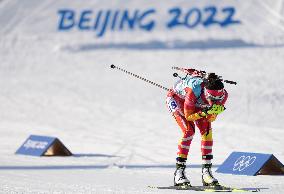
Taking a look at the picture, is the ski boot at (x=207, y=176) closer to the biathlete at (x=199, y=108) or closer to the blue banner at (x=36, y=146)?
the biathlete at (x=199, y=108)


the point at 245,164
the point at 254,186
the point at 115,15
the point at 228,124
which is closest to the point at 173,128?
the point at 228,124

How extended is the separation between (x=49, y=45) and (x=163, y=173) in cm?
1760

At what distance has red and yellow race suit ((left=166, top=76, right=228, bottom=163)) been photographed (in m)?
9.14

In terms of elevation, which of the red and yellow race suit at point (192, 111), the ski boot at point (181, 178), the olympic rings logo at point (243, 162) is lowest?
the ski boot at point (181, 178)

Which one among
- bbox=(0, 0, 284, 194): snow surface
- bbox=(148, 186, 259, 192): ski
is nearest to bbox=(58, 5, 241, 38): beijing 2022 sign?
bbox=(0, 0, 284, 194): snow surface

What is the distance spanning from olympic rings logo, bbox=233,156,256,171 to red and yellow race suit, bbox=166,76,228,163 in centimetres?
163

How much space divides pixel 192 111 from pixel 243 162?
2.24 metres

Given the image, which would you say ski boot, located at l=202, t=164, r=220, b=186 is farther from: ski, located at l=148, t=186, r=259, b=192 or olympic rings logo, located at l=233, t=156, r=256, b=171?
olympic rings logo, located at l=233, t=156, r=256, b=171

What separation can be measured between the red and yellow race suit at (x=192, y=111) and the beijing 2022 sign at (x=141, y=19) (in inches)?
741

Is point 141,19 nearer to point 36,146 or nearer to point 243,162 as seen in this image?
point 36,146

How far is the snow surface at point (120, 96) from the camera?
11.4 metres

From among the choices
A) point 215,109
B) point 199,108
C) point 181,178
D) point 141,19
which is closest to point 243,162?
point 181,178

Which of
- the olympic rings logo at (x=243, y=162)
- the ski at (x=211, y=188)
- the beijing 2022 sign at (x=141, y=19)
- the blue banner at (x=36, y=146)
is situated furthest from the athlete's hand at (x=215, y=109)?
the beijing 2022 sign at (x=141, y=19)

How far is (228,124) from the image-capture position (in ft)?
62.6
